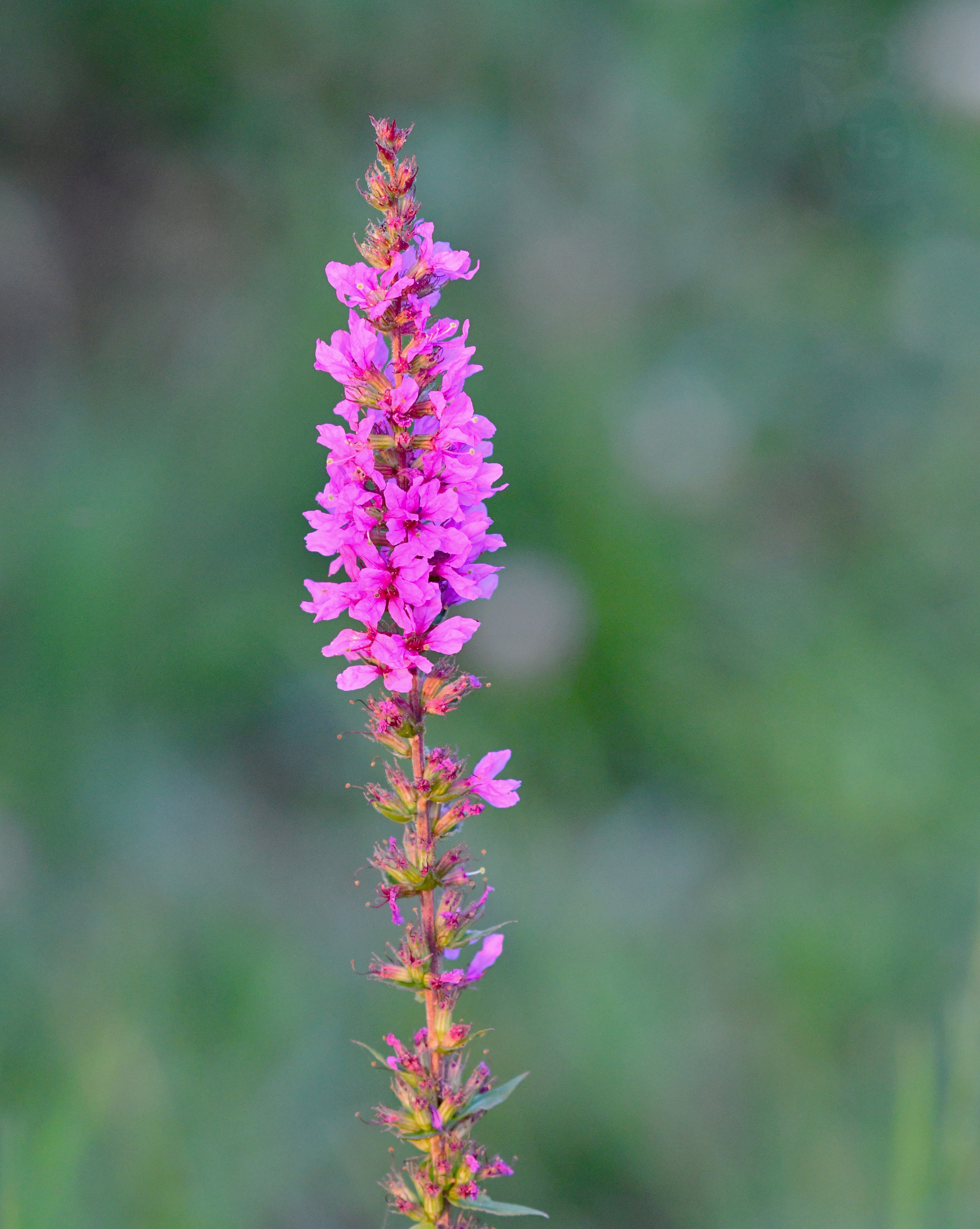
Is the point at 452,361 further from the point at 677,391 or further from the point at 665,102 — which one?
the point at 665,102

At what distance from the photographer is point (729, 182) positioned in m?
9.26

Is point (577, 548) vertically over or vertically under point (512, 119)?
under

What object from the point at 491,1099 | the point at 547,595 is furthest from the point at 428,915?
the point at 547,595

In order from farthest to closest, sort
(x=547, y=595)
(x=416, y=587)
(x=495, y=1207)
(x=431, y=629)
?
(x=547, y=595), (x=431, y=629), (x=416, y=587), (x=495, y=1207)

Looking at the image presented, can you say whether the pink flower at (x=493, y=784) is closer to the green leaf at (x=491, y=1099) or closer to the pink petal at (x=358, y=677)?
the pink petal at (x=358, y=677)

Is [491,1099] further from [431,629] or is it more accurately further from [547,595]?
[547,595]

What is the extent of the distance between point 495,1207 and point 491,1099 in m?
0.14

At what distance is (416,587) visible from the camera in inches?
67.2

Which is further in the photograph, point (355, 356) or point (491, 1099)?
point (355, 356)

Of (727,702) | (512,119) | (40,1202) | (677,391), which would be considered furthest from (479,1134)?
(512,119)

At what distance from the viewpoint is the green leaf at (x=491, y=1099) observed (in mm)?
1646

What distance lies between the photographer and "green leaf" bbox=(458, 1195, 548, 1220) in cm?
150

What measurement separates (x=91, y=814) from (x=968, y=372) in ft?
22.2

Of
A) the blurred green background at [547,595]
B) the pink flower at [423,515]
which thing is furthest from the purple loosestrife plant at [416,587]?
the blurred green background at [547,595]
